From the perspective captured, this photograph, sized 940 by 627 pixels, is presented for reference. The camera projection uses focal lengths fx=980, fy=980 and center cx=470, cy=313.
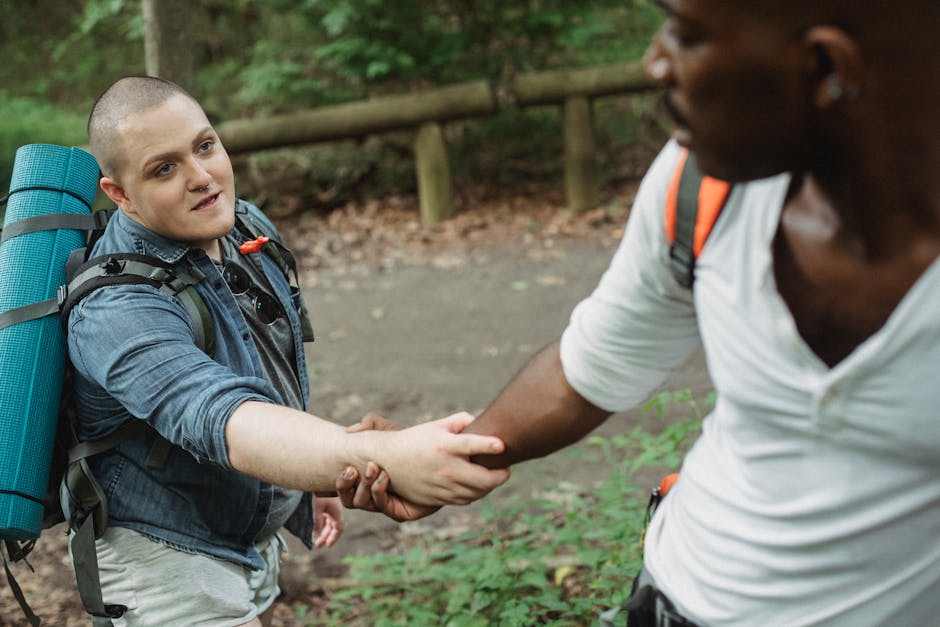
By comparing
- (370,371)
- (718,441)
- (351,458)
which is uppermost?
(718,441)

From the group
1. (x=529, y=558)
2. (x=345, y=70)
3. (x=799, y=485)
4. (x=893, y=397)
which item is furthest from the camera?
(x=345, y=70)

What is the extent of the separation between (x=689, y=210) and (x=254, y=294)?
1.53 meters

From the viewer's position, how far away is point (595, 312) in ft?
5.61

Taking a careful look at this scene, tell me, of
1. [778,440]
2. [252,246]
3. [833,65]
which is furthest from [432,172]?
[833,65]

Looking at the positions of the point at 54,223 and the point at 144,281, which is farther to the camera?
the point at 54,223

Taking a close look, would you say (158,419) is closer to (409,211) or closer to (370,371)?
(370,371)

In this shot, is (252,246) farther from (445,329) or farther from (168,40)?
(445,329)

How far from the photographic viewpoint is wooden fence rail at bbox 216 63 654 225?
8.64 metres

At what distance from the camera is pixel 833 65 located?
1.25 metres

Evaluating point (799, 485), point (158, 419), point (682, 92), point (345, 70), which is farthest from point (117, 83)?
point (345, 70)

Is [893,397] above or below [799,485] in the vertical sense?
above

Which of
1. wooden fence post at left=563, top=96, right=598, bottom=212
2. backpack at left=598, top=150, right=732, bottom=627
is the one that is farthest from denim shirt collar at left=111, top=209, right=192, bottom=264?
wooden fence post at left=563, top=96, right=598, bottom=212

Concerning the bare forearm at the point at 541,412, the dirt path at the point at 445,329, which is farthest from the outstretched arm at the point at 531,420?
Result: the dirt path at the point at 445,329

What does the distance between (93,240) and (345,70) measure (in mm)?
6263
